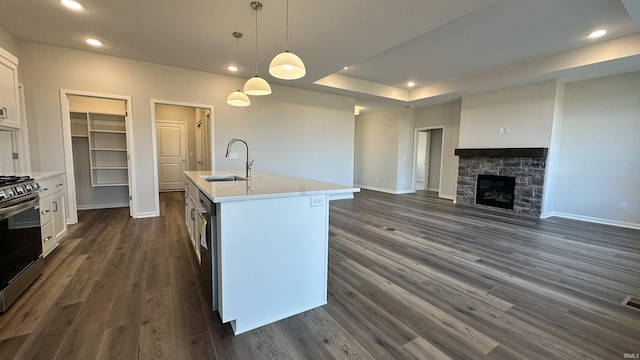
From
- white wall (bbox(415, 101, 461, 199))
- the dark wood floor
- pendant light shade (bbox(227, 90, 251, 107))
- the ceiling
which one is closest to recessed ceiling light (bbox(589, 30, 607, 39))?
the ceiling

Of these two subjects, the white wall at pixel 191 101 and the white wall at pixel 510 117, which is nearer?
the white wall at pixel 191 101

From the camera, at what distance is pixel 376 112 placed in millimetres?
8906

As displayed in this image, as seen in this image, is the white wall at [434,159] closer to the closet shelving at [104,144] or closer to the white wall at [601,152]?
the white wall at [601,152]

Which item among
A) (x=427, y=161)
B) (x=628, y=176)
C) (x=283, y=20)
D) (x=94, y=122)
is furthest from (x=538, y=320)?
(x=427, y=161)

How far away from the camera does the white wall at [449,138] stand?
7.30 meters

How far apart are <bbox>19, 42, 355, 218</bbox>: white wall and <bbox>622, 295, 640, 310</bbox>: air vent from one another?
17.2 ft

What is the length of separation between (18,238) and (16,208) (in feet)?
0.81

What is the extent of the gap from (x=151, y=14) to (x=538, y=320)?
4.76 m

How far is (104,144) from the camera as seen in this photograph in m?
5.36

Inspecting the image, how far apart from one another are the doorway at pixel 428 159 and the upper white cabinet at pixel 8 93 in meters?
9.19

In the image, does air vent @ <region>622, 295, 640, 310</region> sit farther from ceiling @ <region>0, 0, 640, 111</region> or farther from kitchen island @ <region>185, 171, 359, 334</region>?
ceiling @ <region>0, 0, 640, 111</region>

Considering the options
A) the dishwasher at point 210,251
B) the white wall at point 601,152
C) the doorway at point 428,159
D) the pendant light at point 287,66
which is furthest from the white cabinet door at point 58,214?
the doorway at point 428,159

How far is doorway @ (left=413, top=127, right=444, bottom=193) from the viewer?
9.09m

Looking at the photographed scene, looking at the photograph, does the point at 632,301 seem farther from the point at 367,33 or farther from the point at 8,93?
the point at 8,93
